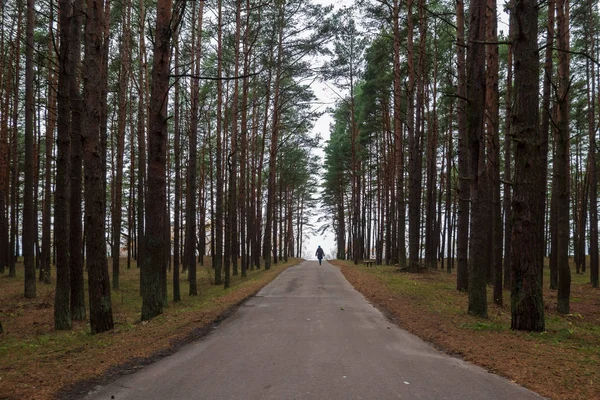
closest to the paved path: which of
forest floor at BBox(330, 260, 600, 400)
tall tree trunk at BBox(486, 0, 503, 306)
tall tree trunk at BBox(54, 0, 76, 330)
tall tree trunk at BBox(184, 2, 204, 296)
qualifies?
forest floor at BBox(330, 260, 600, 400)

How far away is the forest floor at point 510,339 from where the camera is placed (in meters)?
4.93

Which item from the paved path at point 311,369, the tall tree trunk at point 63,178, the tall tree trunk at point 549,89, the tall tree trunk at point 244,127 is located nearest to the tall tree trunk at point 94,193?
the tall tree trunk at point 63,178

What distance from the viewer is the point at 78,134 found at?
9883mm

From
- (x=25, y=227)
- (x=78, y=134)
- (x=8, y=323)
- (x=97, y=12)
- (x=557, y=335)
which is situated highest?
(x=97, y=12)

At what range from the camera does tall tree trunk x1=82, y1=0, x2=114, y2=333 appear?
860 cm

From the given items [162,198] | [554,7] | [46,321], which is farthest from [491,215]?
[46,321]

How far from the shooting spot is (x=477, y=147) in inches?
369

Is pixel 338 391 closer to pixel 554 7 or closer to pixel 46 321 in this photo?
pixel 46 321

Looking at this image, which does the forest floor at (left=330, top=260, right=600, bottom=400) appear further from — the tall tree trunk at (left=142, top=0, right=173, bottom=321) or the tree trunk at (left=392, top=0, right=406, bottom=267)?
the tree trunk at (left=392, top=0, right=406, bottom=267)

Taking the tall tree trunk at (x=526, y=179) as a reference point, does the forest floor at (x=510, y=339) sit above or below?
below

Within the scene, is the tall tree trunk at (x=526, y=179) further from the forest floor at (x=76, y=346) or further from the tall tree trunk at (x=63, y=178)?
the tall tree trunk at (x=63, y=178)

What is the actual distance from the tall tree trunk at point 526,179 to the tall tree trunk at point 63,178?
957 cm

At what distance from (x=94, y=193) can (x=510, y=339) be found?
8.34 meters

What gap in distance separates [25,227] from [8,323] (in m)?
5.03
